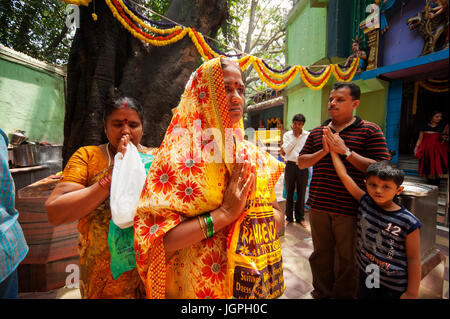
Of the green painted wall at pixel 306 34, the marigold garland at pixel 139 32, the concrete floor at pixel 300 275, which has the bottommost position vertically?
the concrete floor at pixel 300 275

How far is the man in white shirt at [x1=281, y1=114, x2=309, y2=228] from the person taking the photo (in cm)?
407

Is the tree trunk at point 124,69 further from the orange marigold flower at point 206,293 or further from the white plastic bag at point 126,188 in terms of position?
the orange marigold flower at point 206,293

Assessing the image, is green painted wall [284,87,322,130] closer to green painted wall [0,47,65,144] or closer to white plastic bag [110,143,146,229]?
white plastic bag [110,143,146,229]

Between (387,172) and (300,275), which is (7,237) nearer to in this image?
(387,172)

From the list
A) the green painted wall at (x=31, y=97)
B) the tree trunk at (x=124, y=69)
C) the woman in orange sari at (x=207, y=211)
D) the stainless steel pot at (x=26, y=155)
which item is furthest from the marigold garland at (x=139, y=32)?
the stainless steel pot at (x=26, y=155)

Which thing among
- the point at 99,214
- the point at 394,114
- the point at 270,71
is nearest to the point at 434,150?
the point at 394,114

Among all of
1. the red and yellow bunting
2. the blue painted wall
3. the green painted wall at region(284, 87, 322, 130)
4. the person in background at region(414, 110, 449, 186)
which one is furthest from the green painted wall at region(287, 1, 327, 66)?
the person in background at region(414, 110, 449, 186)

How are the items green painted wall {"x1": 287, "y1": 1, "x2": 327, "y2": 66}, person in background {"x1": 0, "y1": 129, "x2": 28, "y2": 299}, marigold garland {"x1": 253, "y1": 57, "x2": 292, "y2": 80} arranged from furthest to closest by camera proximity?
1. green painted wall {"x1": 287, "y1": 1, "x2": 327, "y2": 66}
2. marigold garland {"x1": 253, "y1": 57, "x2": 292, "y2": 80}
3. person in background {"x1": 0, "y1": 129, "x2": 28, "y2": 299}

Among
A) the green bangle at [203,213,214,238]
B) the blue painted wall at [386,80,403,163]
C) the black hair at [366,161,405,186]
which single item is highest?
the blue painted wall at [386,80,403,163]

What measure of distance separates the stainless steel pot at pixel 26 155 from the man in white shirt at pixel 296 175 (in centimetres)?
694

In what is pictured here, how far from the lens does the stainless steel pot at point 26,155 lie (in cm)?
560
